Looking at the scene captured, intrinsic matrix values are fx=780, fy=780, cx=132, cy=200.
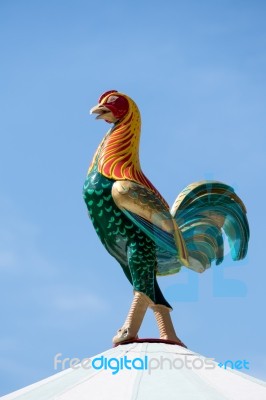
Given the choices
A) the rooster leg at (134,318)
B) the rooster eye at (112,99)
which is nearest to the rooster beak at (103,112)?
the rooster eye at (112,99)

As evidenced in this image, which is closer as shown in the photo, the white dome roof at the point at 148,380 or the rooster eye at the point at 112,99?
the white dome roof at the point at 148,380

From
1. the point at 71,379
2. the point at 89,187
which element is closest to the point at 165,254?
the point at 89,187

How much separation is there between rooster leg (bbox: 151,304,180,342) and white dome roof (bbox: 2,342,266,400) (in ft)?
1.00

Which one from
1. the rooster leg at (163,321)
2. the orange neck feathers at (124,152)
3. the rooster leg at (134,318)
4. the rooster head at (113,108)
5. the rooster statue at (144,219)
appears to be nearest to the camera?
the rooster leg at (134,318)

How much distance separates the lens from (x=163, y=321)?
957 cm

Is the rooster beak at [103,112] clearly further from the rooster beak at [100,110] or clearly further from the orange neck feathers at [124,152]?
the orange neck feathers at [124,152]

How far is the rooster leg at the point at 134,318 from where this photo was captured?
30.5 ft

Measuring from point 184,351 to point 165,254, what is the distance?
1367 mm

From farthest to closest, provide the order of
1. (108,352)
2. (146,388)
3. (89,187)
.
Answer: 1. (89,187)
2. (108,352)
3. (146,388)

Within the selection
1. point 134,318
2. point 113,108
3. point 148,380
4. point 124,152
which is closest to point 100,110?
point 113,108

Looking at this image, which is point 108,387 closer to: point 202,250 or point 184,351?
point 184,351

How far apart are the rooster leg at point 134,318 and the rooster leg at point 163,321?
0.19 metres

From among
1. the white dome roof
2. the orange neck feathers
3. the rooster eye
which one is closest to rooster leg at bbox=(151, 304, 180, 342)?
the white dome roof

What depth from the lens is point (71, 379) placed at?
27.5 feet
